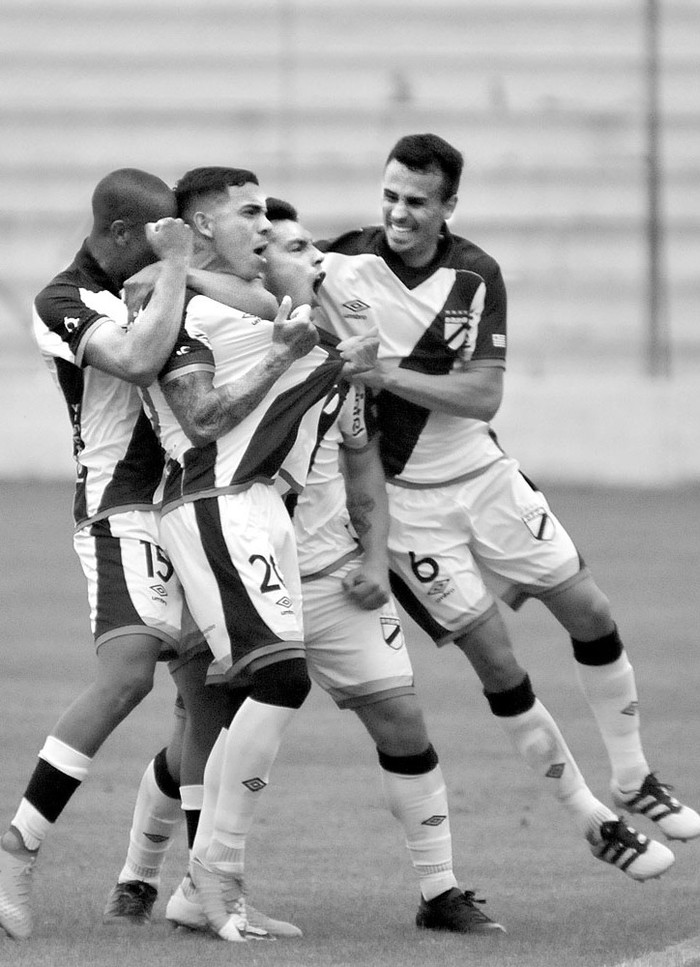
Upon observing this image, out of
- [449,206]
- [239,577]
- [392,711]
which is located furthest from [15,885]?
[449,206]

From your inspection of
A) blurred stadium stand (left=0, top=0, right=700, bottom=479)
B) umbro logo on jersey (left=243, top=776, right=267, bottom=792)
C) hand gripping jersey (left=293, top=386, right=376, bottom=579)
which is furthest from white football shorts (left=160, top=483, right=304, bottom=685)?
blurred stadium stand (left=0, top=0, right=700, bottom=479)

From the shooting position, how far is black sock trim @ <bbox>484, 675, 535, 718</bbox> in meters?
5.72

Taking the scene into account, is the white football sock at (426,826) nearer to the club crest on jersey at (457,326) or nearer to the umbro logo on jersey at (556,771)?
the umbro logo on jersey at (556,771)

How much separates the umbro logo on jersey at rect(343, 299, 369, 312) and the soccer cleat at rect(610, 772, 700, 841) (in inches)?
72.1

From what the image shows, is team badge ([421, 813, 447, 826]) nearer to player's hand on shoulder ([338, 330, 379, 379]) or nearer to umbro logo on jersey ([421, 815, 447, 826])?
umbro logo on jersey ([421, 815, 447, 826])

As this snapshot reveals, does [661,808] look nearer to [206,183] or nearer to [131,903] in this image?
[131,903]

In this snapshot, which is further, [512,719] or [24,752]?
[24,752]

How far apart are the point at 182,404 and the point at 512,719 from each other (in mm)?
1685

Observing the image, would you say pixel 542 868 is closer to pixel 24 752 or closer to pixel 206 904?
pixel 206 904

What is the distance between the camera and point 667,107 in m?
21.1

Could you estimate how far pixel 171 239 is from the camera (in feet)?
16.0

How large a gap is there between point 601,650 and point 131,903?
1.82m

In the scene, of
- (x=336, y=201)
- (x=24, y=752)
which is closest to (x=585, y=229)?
(x=336, y=201)

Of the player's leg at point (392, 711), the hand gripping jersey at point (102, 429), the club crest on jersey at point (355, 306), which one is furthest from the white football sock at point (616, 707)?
the hand gripping jersey at point (102, 429)
